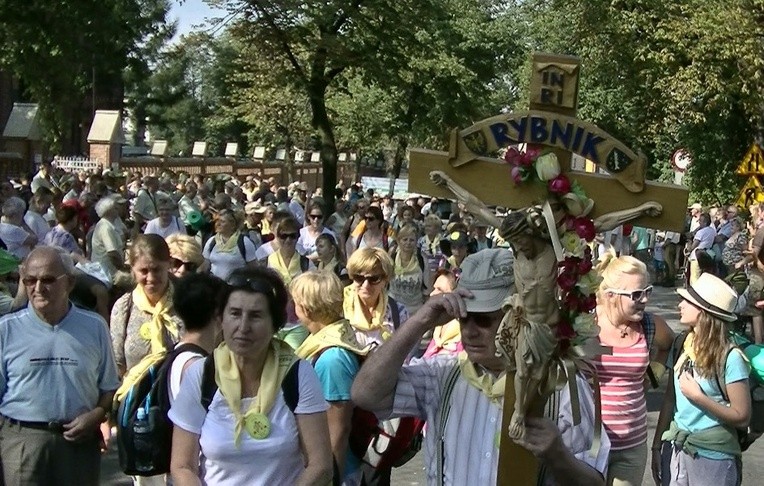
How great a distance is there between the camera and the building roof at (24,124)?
35.2 m

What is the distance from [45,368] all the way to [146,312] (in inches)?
27.0

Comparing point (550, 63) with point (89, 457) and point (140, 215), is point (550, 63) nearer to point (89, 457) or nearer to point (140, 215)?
point (89, 457)

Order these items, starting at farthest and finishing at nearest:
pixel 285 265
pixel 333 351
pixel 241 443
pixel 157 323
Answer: pixel 285 265 → pixel 157 323 → pixel 333 351 → pixel 241 443

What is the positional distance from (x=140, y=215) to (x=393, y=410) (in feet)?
47.2

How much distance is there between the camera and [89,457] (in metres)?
5.93

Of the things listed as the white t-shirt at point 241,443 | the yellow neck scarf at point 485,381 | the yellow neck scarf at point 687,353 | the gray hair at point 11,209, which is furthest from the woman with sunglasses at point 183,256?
the gray hair at point 11,209

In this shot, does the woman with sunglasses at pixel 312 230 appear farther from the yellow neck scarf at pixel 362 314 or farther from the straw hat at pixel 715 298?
the straw hat at pixel 715 298

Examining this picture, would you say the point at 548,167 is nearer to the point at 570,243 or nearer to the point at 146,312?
the point at 570,243

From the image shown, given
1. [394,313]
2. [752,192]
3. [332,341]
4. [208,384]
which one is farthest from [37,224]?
[752,192]

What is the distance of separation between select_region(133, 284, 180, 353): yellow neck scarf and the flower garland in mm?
3003

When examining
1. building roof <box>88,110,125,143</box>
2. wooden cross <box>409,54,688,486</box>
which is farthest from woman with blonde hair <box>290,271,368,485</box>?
building roof <box>88,110,125,143</box>

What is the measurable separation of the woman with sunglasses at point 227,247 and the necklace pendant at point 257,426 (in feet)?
23.9

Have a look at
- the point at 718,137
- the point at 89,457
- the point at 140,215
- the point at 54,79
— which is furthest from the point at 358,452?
the point at 718,137

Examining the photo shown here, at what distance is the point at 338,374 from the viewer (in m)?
5.18
